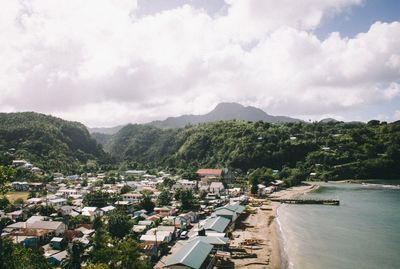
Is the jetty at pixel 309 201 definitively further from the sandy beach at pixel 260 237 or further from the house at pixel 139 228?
the house at pixel 139 228

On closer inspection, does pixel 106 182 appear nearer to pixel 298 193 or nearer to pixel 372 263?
pixel 298 193

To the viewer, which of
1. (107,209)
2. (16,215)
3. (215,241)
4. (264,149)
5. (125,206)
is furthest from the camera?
(264,149)

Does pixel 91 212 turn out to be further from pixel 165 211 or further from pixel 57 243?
pixel 57 243

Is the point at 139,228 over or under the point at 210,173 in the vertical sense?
under

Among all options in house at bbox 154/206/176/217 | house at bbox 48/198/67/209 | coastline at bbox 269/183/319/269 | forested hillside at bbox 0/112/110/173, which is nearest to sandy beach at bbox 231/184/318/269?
coastline at bbox 269/183/319/269

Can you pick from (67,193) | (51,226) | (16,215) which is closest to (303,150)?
(67,193)

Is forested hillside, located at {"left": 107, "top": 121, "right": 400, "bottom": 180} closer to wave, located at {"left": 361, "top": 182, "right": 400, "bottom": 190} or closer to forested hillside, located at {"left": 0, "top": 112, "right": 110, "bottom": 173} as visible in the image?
wave, located at {"left": 361, "top": 182, "right": 400, "bottom": 190}
